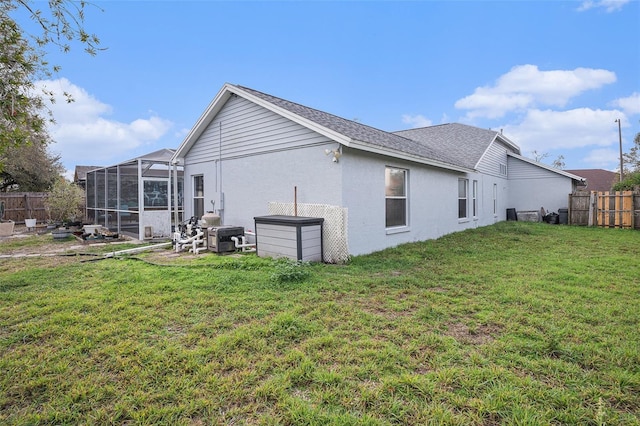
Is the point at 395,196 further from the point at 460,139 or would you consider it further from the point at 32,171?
the point at 32,171

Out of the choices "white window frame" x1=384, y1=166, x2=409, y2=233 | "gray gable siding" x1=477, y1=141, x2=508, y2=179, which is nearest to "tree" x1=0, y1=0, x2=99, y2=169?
"white window frame" x1=384, y1=166, x2=409, y2=233

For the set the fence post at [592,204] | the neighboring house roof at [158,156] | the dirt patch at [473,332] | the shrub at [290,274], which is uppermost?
the neighboring house roof at [158,156]

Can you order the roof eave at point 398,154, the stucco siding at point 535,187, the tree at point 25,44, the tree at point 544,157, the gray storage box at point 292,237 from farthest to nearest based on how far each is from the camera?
the tree at point 544,157
the stucco siding at point 535,187
the roof eave at point 398,154
the gray storage box at point 292,237
the tree at point 25,44

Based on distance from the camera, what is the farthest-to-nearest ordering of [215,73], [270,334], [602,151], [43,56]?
[602,151], [215,73], [43,56], [270,334]

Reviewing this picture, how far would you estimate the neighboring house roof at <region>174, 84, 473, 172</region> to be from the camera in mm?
6215

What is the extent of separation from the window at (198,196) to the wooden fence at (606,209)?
1597 centimetres

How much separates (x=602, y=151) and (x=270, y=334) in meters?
35.5

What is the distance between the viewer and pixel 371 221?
7.02m

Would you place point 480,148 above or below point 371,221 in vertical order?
above

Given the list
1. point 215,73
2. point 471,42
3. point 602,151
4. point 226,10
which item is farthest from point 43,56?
point 602,151

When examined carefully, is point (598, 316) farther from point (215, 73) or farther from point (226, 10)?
point (215, 73)

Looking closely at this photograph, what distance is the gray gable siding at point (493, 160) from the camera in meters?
13.2

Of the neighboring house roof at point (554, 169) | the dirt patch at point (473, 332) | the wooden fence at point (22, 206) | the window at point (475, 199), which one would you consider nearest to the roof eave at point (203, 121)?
the dirt patch at point (473, 332)

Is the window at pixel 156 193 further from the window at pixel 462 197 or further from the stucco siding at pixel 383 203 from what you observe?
the window at pixel 462 197
